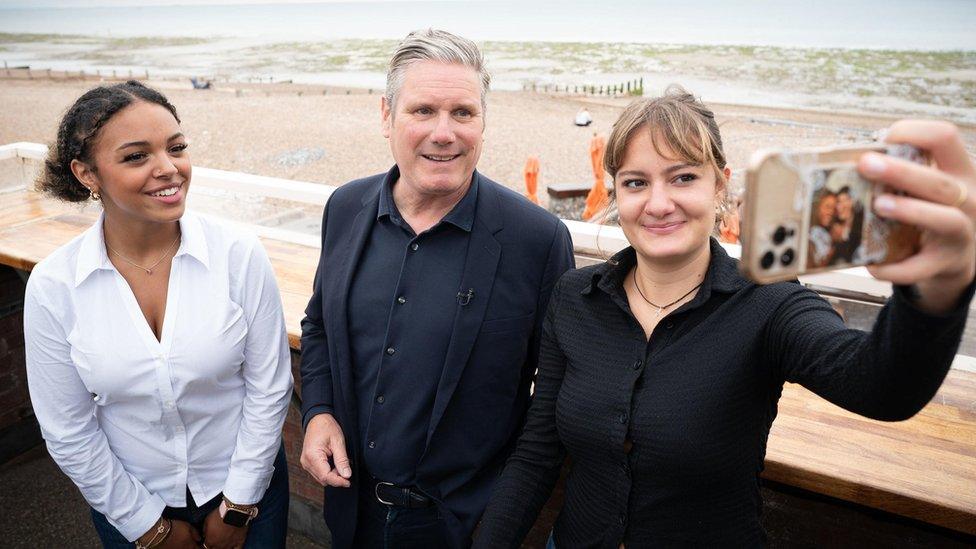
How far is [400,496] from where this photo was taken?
2.14 metres

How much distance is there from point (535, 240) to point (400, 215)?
1.41 ft

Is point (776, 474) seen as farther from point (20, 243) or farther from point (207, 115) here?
point (207, 115)

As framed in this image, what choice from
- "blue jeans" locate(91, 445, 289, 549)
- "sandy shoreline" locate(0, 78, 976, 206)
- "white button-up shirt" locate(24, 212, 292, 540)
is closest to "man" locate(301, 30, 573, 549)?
"white button-up shirt" locate(24, 212, 292, 540)

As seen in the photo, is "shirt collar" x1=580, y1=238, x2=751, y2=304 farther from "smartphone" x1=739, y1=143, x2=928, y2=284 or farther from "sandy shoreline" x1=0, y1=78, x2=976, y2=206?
"sandy shoreline" x1=0, y1=78, x2=976, y2=206

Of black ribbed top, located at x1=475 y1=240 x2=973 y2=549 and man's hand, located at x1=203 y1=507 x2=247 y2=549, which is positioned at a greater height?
black ribbed top, located at x1=475 y1=240 x2=973 y2=549

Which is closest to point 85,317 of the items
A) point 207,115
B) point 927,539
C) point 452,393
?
point 452,393

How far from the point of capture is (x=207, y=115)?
24.8 m

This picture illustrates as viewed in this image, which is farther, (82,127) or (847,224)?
(82,127)

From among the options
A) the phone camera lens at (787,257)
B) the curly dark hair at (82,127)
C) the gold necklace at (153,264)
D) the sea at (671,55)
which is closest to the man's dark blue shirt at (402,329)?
the gold necklace at (153,264)

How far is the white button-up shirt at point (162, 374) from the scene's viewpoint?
6.66 ft

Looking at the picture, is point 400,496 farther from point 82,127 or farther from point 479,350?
point 82,127

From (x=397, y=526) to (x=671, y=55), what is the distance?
49969 mm

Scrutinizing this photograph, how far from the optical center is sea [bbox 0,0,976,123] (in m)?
32.1

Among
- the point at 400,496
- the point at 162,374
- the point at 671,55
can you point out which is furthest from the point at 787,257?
the point at 671,55
